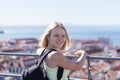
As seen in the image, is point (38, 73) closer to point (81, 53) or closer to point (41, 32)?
point (81, 53)

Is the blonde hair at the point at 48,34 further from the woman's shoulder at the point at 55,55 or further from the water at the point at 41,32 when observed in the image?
the water at the point at 41,32

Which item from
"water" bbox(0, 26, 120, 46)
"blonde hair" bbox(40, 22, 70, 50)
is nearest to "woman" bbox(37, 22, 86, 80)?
"blonde hair" bbox(40, 22, 70, 50)

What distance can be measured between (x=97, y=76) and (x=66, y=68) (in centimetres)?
142

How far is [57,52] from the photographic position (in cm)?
317

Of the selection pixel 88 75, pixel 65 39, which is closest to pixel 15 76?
pixel 88 75

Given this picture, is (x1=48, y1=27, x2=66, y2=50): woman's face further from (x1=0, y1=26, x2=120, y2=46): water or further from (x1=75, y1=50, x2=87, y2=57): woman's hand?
(x1=0, y1=26, x2=120, y2=46): water

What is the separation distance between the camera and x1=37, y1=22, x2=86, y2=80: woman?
3.17 meters

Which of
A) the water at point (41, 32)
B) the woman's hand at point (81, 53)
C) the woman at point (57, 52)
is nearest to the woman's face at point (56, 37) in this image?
the woman at point (57, 52)

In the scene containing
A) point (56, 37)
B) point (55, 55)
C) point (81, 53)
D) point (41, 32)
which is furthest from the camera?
point (41, 32)

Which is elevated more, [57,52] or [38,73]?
[57,52]

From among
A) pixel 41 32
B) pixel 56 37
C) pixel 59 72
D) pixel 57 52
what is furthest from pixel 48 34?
pixel 41 32

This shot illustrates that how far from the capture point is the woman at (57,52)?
3170 millimetres

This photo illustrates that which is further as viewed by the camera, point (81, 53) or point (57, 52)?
point (81, 53)

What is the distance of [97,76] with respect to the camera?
15.0 feet
